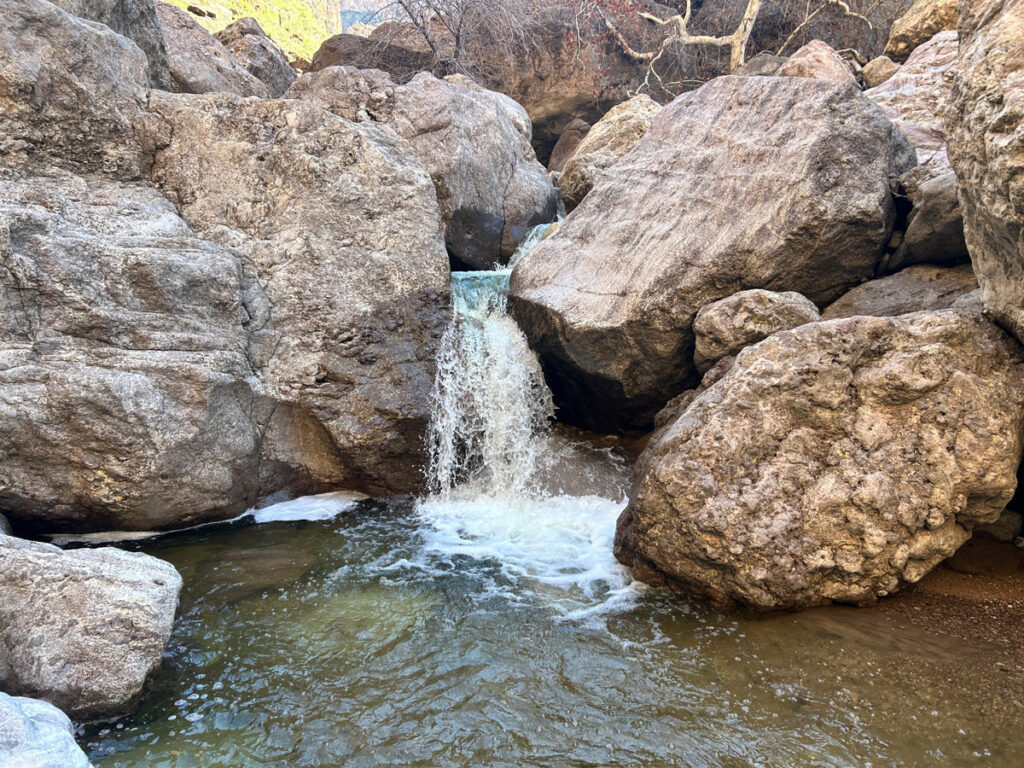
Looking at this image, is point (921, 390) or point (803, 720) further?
point (921, 390)

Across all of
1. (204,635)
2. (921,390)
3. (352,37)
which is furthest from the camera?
(352,37)

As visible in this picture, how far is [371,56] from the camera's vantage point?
13375 millimetres

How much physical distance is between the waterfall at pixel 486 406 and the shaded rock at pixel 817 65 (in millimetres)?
6084

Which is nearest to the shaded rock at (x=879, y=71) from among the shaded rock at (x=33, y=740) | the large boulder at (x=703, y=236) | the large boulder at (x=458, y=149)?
the large boulder at (x=703, y=236)

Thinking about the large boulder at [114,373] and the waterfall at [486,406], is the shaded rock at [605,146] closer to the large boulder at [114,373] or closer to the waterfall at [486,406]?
the waterfall at [486,406]

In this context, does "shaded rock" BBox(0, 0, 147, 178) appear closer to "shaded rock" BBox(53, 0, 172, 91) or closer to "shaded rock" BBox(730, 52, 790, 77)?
"shaded rock" BBox(53, 0, 172, 91)

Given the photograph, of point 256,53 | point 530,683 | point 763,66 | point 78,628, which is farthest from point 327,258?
point 763,66

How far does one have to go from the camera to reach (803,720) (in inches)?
118

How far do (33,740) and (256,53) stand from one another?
1224 centimetres

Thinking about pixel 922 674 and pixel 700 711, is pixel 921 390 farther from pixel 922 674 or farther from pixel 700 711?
pixel 700 711

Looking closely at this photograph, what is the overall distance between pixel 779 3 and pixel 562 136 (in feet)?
18.4

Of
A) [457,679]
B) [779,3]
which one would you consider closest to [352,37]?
[779,3]

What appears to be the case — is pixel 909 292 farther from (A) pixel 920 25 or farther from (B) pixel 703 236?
(A) pixel 920 25

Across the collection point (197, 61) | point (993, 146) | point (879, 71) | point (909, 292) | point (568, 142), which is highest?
point (879, 71)
